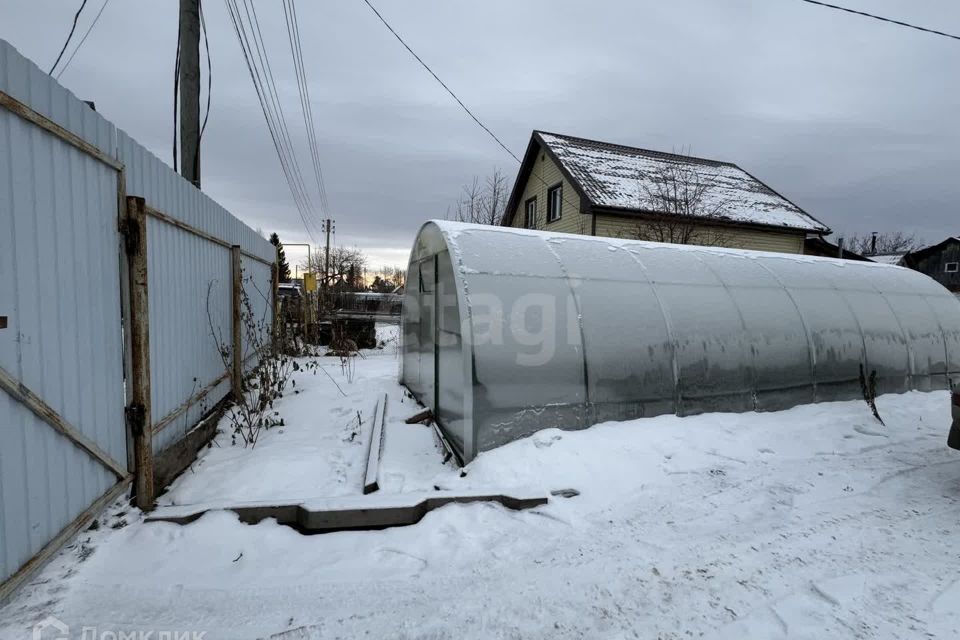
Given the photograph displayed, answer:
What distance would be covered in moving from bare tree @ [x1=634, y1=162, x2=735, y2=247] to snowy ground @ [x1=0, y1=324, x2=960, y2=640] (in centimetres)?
944

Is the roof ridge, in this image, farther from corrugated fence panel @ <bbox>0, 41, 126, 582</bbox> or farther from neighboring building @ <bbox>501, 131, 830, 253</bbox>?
corrugated fence panel @ <bbox>0, 41, 126, 582</bbox>

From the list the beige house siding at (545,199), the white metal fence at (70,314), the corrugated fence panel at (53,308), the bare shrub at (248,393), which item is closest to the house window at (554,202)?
the beige house siding at (545,199)

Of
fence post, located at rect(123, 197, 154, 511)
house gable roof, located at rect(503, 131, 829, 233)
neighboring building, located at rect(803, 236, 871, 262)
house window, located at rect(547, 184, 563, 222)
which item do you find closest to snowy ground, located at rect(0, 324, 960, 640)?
fence post, located at rect(123, 197, 154, 511)

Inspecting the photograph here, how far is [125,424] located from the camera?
3250 millimetres

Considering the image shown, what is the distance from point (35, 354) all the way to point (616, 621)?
342cm

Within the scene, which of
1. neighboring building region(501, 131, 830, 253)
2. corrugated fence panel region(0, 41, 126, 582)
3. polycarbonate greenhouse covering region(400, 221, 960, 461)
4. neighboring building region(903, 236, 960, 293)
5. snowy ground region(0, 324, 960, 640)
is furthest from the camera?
neighboring building region(903, 236, 960, 293)

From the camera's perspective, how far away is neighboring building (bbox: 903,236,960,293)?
32312mm

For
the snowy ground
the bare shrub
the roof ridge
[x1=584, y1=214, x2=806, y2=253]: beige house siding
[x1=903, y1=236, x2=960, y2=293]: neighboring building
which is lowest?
the snowy ground

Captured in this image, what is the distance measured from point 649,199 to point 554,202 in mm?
3347

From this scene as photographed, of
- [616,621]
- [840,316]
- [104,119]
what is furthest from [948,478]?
[104,119]

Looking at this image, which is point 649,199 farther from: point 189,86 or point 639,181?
point 189,86

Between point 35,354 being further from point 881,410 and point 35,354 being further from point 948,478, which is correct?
point 881,410

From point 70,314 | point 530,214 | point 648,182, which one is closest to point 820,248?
point 648,182

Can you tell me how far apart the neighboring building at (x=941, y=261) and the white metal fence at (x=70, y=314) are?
44.2m
